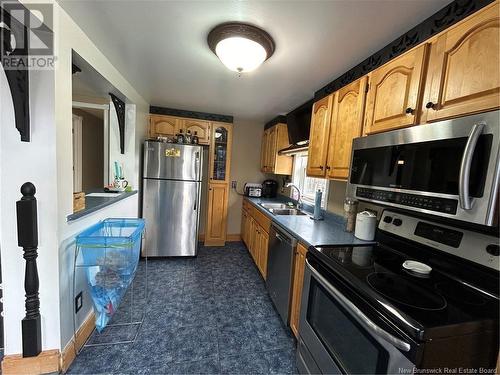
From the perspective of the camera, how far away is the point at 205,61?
181cm

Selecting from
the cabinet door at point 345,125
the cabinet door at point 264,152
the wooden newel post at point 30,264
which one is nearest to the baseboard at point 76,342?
the wooden newel post at point 30,264

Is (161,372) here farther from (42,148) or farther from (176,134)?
(176,134)

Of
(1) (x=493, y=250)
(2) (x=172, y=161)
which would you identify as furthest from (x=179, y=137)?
(1) (x=493, y=250)

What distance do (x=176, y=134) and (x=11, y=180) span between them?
2.30 m

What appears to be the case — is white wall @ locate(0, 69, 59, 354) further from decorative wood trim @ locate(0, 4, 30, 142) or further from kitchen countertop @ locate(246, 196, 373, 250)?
kitchen countertop @ locate(246, 196, 373, 250)

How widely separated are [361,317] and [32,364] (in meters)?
1.91

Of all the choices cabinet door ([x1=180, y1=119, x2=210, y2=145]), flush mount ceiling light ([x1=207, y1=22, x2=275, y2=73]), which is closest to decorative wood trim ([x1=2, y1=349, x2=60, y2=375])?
flush mount ceiling light ([x1=207, y1=22, x2=275, y2=73])

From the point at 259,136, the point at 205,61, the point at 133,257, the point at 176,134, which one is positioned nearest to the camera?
Answer: the point at 133,257

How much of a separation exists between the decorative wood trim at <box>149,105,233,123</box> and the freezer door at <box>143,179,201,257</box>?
1.14 metres

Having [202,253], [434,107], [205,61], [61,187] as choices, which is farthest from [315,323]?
[202,253]

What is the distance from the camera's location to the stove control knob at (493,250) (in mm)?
913

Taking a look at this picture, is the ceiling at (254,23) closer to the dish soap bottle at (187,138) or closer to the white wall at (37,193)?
the white wall at (37,193)

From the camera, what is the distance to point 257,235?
9.48 feet

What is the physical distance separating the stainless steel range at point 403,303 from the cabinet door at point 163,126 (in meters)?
2.89
